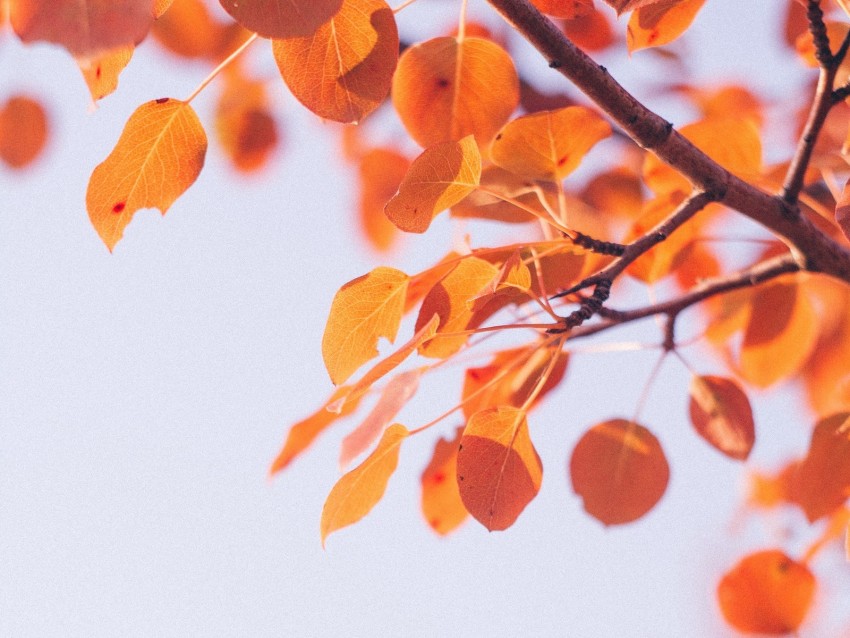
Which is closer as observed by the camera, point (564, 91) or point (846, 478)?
point (846, 478)

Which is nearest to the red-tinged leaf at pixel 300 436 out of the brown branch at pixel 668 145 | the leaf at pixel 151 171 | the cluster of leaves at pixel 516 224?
the cluster of leaves at pixel 516 224

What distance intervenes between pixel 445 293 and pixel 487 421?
3.8 inches

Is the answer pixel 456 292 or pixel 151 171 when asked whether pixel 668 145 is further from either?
pixel 151 171

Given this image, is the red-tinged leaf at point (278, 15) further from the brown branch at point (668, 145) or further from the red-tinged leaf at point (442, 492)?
the red-tinged leaf at point (442, 492)

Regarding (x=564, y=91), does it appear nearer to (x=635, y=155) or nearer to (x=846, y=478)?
(x=635, y=155)

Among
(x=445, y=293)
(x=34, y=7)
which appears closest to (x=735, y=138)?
(x=445, y=293)

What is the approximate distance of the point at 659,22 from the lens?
0.54 metres

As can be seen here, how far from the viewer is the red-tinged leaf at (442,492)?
0.71 meters

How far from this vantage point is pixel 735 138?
736mm

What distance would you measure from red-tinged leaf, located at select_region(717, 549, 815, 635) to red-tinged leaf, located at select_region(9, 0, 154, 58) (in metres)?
0.69

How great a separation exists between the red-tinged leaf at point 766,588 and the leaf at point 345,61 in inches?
22.4

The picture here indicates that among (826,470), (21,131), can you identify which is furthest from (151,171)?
(21,131)

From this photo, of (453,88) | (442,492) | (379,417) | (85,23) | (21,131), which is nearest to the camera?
(85,23)

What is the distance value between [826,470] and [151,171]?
0.59 m
